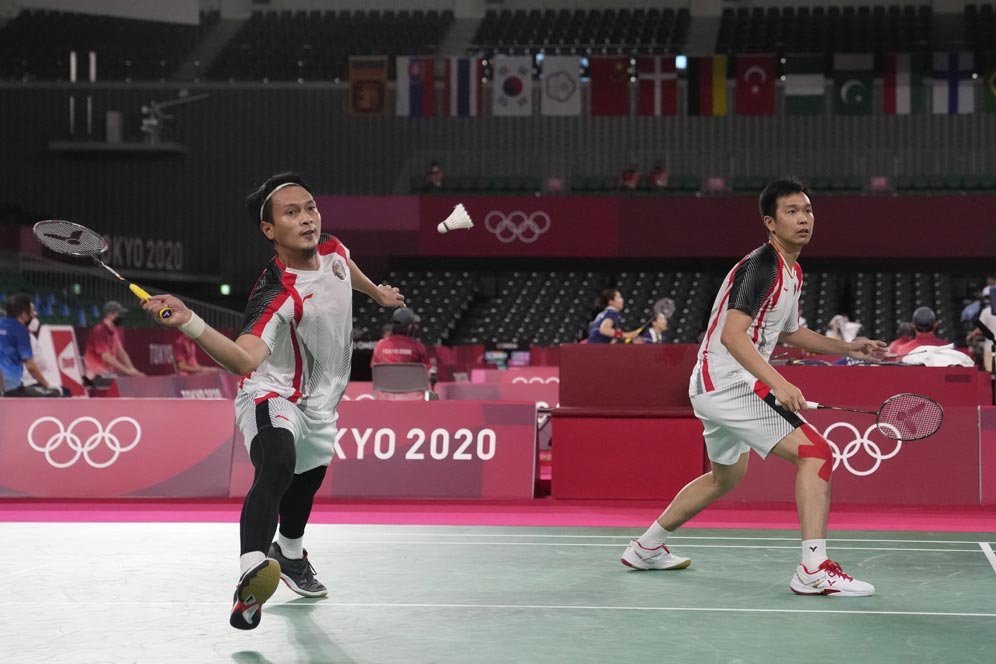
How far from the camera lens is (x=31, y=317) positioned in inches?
476

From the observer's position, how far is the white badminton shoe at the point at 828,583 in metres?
5.25

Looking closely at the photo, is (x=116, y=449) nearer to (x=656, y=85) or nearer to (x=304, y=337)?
(x=304, y=337)

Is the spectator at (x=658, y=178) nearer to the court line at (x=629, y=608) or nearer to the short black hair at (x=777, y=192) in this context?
the short black hair at (x=777, y=192)

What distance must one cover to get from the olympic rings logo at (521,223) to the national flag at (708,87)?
4022 millimetres

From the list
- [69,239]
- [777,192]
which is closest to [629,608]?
[777,192]

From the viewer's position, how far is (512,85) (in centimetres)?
2647

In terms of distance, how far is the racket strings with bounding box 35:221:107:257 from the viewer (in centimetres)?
478

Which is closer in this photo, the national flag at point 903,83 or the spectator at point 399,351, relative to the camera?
the spectator at point 399,351

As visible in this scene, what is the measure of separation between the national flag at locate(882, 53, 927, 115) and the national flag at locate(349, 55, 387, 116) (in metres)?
10.4

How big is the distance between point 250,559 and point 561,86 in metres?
22.9

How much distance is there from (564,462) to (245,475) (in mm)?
2316

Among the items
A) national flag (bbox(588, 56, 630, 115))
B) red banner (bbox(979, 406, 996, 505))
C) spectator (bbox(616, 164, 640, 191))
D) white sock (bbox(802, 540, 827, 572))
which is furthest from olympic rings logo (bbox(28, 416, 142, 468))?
national flag (bbox(588, 56, 630, 115))

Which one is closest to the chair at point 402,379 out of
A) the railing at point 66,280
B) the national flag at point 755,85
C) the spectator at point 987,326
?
the spectator at point 987,326

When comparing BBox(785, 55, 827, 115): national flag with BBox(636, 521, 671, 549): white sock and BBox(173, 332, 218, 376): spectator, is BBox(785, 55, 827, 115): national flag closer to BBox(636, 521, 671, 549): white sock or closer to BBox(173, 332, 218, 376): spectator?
BBox(173, 332, 218, 376): spectator
